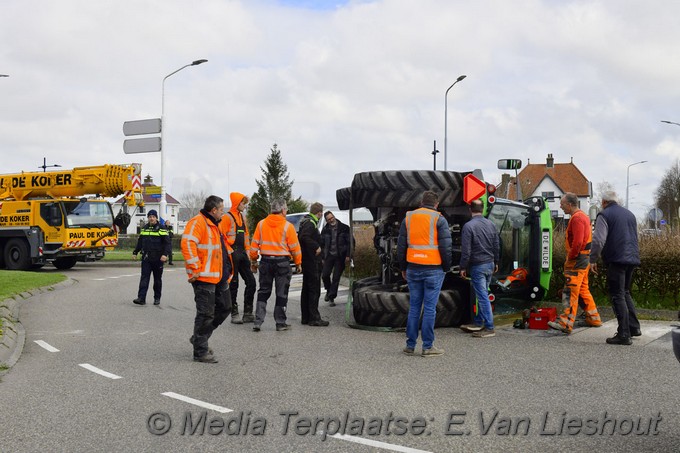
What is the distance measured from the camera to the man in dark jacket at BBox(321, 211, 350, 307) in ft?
45.9

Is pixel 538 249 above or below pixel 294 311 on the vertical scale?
above

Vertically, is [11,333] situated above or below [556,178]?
below

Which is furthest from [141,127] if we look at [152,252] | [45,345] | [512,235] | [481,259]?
[481,259]

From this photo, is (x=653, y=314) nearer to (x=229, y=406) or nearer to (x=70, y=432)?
(x=229, y=406)

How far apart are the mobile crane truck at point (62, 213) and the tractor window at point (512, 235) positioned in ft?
46.8

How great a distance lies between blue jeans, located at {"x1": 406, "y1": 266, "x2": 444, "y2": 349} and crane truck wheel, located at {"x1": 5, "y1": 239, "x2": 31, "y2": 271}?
709 inches

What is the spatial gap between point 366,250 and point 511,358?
955cm

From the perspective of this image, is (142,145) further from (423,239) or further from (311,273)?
(423,239)

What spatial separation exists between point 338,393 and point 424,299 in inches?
94.9

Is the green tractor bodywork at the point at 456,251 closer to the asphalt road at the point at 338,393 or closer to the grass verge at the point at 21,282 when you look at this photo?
the asphalt road at the point at 338,393

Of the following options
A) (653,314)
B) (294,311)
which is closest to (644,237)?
(653,314)

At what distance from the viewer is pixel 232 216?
10.9m

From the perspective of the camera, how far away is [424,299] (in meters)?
8.37

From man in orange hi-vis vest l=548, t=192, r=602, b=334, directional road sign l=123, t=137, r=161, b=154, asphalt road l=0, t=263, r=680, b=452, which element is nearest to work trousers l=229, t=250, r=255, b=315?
asphalt road l=0, t=263, r=680, b=452
